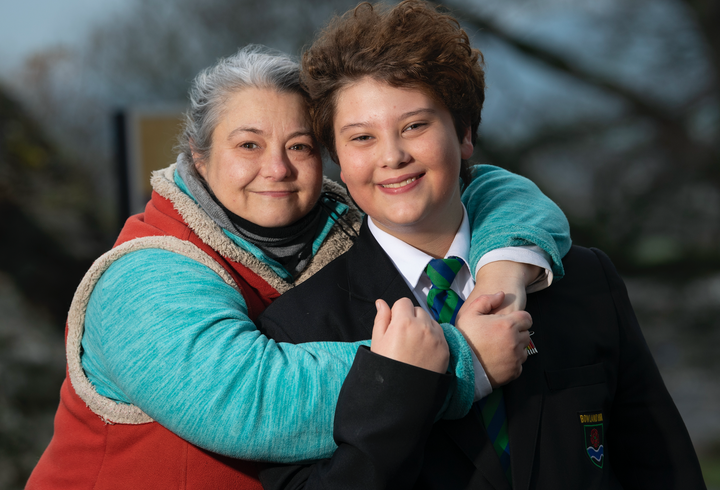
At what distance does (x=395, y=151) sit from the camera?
62.4 inches

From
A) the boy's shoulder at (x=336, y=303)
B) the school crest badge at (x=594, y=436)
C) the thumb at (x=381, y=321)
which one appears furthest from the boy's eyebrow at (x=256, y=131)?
the school crest badge at (x=594, y=436)

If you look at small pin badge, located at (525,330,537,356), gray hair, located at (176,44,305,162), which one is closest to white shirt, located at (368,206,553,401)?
small pin badge, located at (525,330,537,356)

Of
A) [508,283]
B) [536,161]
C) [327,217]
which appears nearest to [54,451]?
[327,217]

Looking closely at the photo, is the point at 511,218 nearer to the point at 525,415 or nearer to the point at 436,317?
the point at 436,317

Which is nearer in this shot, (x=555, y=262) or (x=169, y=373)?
(x=169, y=373)

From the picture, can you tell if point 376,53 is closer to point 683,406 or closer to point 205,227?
point 205,227

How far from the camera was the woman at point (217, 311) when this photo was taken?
1354 millimetres

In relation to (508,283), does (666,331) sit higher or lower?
lower

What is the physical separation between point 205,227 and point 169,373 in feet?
1.70

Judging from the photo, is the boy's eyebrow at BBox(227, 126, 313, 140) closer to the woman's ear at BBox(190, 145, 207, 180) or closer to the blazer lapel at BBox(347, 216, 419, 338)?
the woman's ear at BBox(190, 145, 207, 180)

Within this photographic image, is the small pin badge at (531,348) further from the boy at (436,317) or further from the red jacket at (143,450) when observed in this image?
the red jacket at (143,450)

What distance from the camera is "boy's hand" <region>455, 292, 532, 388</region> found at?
141 centimetres

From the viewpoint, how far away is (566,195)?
252 inches

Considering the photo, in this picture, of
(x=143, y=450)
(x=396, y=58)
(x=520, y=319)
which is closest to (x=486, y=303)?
(x=520, y=319)
